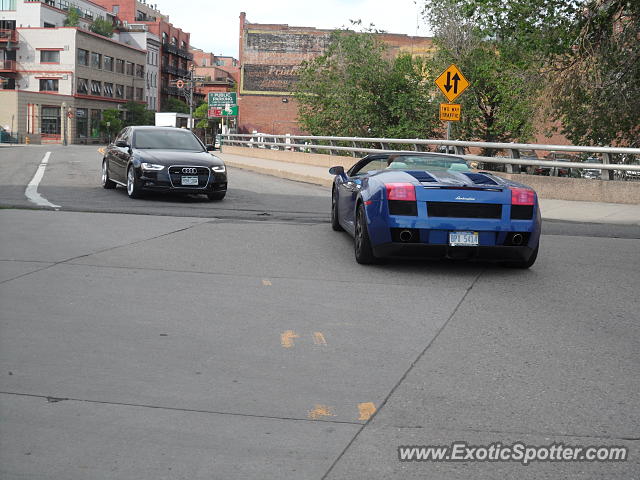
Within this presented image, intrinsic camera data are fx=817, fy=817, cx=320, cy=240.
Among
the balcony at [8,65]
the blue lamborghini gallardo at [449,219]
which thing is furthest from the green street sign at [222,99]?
the blue lamborghini gallardo at [449,219]

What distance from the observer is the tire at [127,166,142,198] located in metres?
15.5

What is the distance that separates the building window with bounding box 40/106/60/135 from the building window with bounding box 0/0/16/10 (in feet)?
47.0

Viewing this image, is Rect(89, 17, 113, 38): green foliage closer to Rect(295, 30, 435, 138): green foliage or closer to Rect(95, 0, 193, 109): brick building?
Rect(95, 0, 193, 109): brick building

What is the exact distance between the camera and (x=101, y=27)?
107 meters

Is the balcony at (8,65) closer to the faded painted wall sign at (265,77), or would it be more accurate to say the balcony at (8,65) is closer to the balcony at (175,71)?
the faded painted wall sign at (265,77)

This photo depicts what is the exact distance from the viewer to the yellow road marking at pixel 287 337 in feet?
17.7

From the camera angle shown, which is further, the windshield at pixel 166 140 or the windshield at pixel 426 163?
the windshield at pixel 166 140

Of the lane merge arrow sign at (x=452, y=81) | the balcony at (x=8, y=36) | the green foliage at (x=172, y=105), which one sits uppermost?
the balcony at (x=8, y=36)

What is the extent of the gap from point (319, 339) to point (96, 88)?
101 metres

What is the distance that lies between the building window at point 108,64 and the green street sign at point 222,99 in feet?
147

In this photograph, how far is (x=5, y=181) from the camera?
1878 centimetres

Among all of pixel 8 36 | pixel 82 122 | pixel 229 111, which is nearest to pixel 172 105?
pixel 82 122

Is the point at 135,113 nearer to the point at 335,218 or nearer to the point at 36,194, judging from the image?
the point at 36,194

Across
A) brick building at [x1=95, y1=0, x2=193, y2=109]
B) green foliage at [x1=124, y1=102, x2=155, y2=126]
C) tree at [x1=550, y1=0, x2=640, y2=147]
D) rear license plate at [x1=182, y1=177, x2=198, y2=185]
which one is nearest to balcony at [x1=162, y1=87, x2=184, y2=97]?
brick building at [x1=95, y1=0, x2=193, y2=109]
